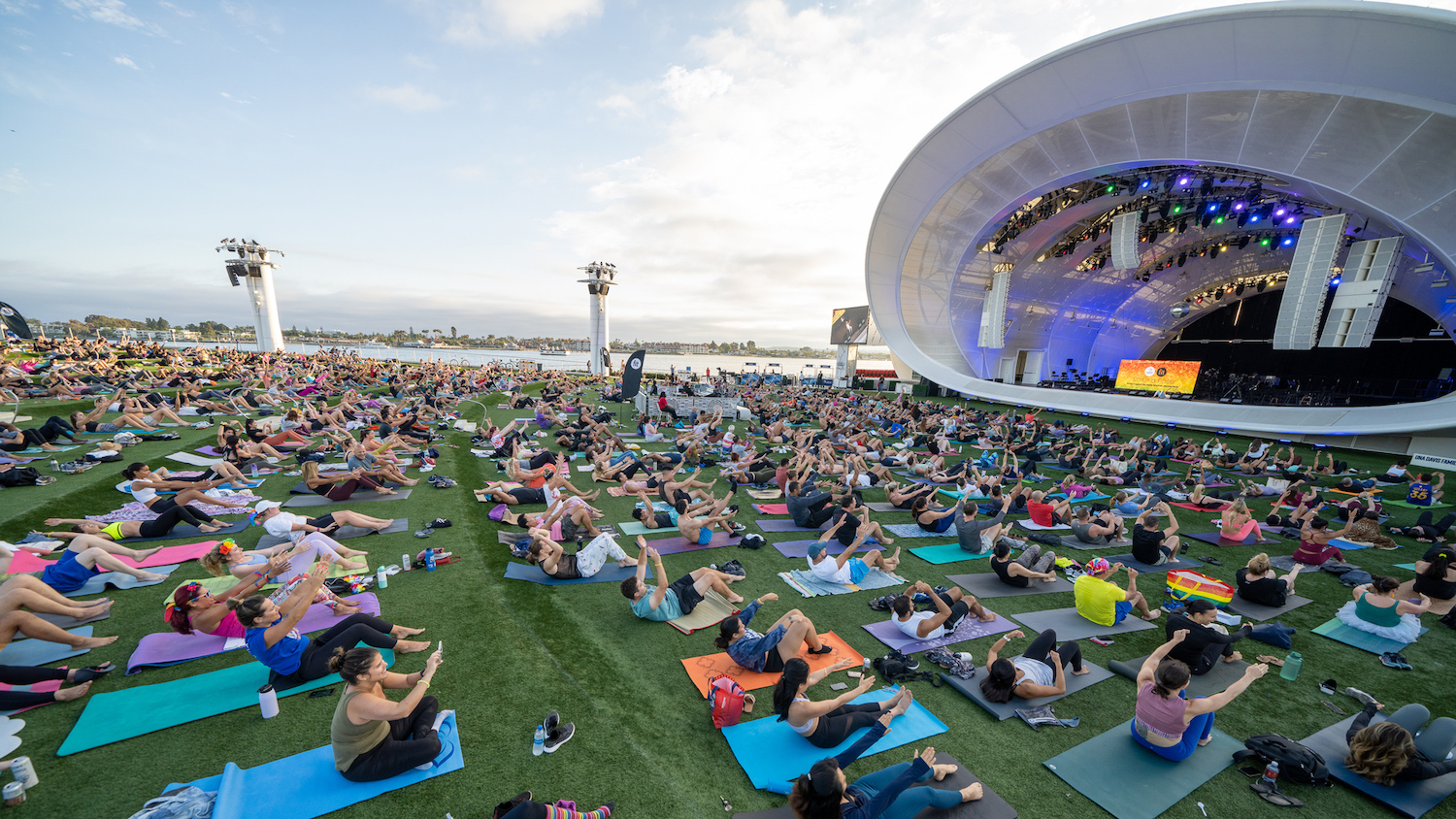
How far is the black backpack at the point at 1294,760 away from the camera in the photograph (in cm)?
352

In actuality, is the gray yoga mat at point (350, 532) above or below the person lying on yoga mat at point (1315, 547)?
below

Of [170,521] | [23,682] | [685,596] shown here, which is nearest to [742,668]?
[685,596]

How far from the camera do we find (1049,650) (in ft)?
15.2

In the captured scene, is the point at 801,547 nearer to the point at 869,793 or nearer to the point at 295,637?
the point at 869,793

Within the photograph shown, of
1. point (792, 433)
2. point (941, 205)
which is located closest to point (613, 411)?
point (792, 433)

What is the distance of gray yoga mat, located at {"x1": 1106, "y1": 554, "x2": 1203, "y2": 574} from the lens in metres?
7.27

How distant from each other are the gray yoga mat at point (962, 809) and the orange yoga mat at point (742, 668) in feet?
4.34

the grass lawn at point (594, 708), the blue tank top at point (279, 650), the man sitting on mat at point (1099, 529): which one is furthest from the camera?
the man sitting on mat at point (1099, 529)

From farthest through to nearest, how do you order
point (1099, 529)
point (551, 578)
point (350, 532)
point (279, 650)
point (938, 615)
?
point (1099, 529), point (350, 532), point (551, 578), point (938, 615), point (279, 650)

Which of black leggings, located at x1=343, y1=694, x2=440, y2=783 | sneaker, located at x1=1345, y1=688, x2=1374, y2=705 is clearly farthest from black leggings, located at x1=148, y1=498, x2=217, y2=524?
sneaker, located at x1=1345, y1=688, x2=1374, y2=705

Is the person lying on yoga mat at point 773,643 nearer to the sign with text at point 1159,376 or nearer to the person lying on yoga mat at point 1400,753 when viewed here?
the person lying on yoga mat at point 1400,753

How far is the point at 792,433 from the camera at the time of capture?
18531 millimetres

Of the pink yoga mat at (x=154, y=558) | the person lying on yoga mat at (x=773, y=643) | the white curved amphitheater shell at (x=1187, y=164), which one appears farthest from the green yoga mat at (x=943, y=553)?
the white curved amphitheater shell at (x=1187, y=164)

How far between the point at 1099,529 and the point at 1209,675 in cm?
380
